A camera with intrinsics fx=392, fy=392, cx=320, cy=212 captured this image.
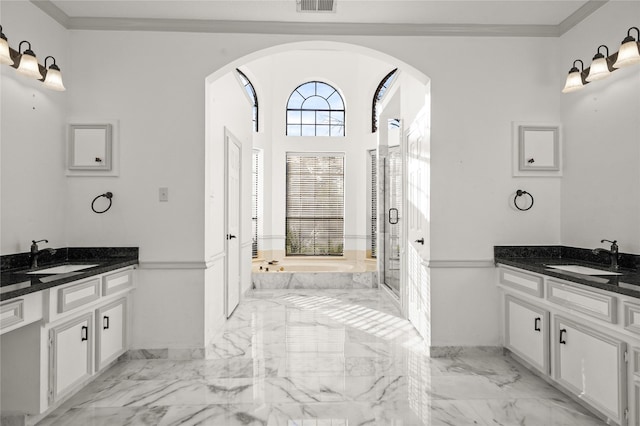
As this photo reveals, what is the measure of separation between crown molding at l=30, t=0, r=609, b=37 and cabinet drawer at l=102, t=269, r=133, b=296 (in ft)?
6.45

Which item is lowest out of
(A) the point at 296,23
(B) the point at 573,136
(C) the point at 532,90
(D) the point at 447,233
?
(D) the point at 447,233

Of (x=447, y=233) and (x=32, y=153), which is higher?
(x=32, y=153)

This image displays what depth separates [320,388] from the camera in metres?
2.57

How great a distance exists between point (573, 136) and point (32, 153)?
4.06m

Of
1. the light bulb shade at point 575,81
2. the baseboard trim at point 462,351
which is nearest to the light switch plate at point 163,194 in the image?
the baseboard trim at point 462,351

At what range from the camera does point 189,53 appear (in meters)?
3.20

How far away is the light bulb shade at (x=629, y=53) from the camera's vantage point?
2314mm

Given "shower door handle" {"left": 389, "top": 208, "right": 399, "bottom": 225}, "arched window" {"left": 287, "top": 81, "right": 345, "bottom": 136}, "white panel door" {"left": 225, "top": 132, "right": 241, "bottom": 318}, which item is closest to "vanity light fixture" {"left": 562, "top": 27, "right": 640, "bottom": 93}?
"shower door handle" {"left": 389, "top": 208, "right": 399, "bottom": 225}

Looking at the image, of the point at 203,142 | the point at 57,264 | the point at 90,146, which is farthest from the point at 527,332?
the point at 90,146

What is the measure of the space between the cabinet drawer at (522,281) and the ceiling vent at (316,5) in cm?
244

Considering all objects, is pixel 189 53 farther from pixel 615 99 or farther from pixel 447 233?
pixel 615 99

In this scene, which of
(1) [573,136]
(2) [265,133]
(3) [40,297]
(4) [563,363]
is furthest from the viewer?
(2) [265,133]

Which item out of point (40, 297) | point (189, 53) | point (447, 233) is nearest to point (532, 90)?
point (447, 233)

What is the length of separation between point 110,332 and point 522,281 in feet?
9.88
